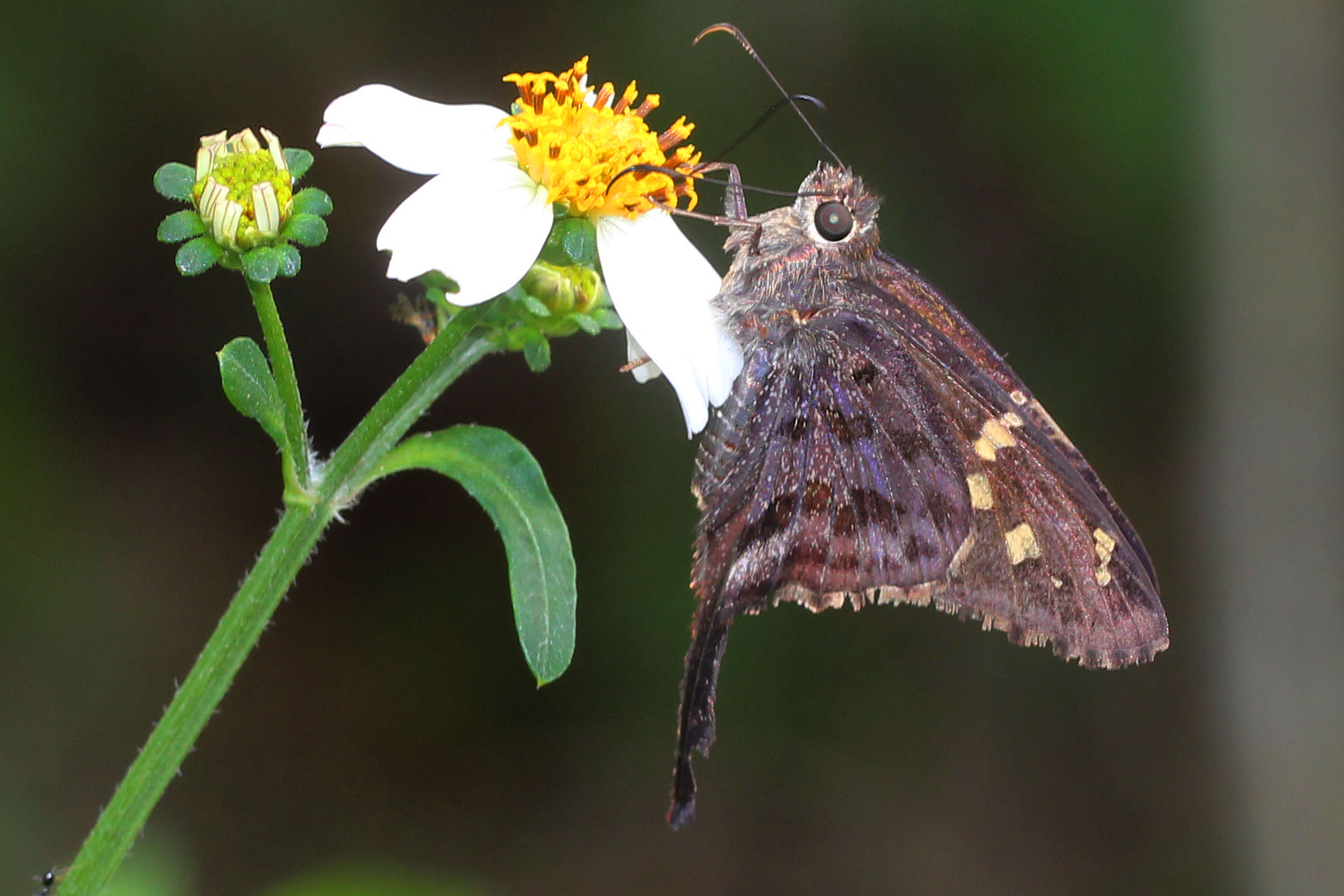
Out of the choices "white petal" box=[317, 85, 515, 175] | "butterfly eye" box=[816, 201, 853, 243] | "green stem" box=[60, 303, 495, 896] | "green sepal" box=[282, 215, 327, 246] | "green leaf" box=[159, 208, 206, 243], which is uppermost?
"butterfly eye" box=[816, 201, 853, 243]

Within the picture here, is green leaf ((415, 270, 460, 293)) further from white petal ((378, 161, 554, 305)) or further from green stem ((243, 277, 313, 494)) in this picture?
green stem ((243, 277, 313, 494))

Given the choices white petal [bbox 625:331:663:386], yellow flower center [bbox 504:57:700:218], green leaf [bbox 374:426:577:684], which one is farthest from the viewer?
white petal [bbox 625:331:663:386]

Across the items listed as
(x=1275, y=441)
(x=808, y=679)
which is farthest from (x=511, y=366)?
(x=1275, y=441)

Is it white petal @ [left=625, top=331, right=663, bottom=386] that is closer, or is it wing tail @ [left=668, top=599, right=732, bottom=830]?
wing tail @ [left=668, top=599, right=732, bottom=830]

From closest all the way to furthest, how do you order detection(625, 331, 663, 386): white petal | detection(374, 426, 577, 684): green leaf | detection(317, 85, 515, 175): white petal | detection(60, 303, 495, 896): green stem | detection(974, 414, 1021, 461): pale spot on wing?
detection(60, 303, 495, 896): green stem
detection(374, 426, 577, 684): green leaf
detection(317, 85, 515, 175): white petal
detection(625, 331, 663, 386): white petal
detection(974, 414, 1021, 461): pale spot on wing

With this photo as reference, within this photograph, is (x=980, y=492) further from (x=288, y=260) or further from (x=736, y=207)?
(x=288, y=260)

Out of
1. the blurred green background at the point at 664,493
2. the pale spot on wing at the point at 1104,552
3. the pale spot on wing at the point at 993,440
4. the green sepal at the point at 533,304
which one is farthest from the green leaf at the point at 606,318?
the blurred green background at the point at 664,493

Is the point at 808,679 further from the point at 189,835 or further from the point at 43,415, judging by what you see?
the point at 43,415

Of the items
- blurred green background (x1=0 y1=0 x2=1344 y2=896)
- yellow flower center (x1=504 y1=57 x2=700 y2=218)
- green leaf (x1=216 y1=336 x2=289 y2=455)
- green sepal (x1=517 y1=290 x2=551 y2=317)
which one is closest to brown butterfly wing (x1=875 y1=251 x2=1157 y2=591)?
yellow flower center (x1=504 y1=57 x2=700 y2=218)
